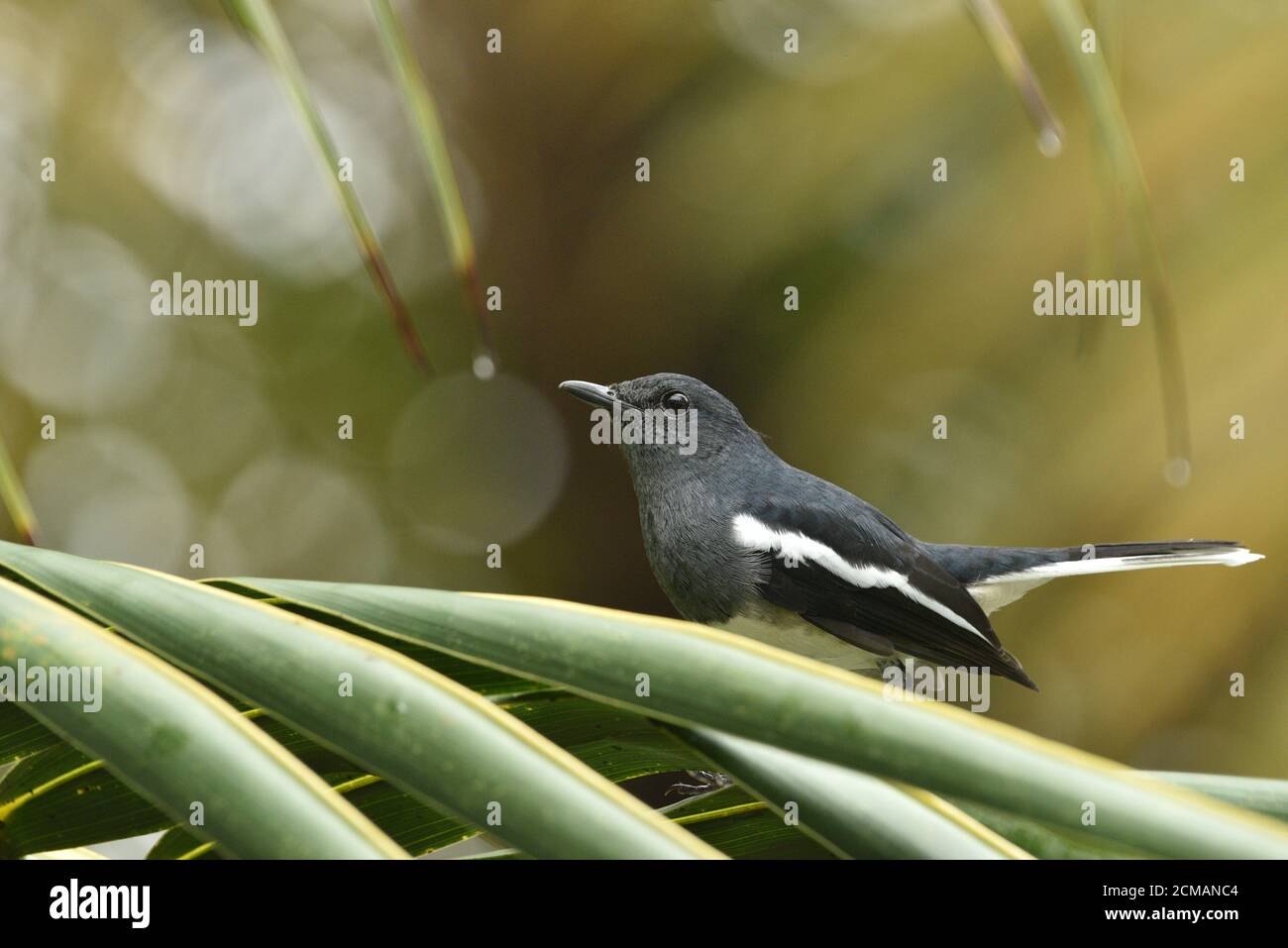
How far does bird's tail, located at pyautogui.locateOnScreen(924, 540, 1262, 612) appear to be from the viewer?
72.7 inches

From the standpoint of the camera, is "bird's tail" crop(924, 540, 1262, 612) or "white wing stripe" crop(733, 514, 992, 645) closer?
"white wing stripe" crop(733, 514, 992, 645)

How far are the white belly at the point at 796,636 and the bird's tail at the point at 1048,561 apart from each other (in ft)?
1.21

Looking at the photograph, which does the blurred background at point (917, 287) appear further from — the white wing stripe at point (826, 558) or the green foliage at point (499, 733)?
the green foliage at point (499, 733)

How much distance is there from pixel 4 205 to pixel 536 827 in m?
3.50

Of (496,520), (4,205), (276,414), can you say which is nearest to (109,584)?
(496,520)

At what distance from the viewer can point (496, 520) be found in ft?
8.52

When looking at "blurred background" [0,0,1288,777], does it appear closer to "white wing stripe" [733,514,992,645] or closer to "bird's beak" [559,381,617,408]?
"bird's beak" [559,381,617,408]

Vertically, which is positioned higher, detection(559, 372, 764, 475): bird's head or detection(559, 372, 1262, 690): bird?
detection(559, 372, 764, 475): bird's head

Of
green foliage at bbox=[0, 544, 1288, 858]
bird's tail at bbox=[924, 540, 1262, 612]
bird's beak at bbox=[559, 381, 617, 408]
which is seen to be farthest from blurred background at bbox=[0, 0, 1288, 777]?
green foliage at bbox=[0, 544, 1288, 858]

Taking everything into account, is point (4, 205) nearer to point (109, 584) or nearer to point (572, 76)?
point (572, 76)

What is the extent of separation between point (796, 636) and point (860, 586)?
145 mm

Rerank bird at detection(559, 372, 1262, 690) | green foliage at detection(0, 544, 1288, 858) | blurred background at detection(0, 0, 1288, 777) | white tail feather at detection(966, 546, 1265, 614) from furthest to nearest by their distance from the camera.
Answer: blurred background at detection(0, 0, 1288, 777) → white tail feather at detection(966, 546, 1265, 614) → bird at detection(559, 372, 1262, 690) → green foliage at detection(0, 544, 1288, 858)

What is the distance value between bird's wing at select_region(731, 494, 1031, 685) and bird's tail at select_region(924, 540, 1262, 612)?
17 centimetres

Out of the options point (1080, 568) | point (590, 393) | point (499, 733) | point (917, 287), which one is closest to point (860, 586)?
point (1080, 568)
